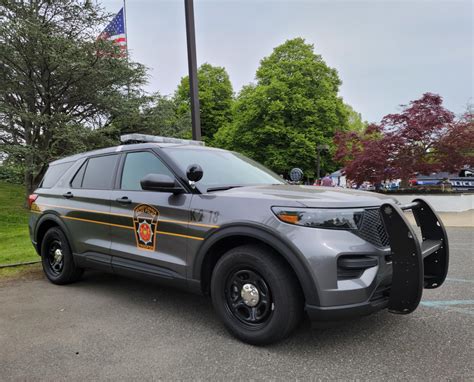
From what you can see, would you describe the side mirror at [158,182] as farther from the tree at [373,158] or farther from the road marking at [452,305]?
the tree at [373,158]

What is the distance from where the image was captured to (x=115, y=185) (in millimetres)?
4410

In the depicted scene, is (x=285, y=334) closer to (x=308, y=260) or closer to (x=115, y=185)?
(x=308, y=260)

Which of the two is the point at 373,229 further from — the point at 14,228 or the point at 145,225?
the point at 14,228

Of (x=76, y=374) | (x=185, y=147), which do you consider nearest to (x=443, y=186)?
(x=185, y=147)

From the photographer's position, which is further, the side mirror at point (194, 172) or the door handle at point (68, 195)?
the door handle at point (68, 195)

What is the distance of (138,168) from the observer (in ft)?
13.9

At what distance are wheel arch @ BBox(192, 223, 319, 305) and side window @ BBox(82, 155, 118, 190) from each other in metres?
1.68

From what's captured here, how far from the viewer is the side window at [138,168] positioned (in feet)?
13.2

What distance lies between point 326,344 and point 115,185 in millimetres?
2753

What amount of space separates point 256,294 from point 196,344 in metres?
0.68

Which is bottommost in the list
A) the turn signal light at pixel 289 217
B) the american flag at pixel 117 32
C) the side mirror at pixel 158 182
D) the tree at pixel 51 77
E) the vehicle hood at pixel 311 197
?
the turn signal light at pixel 289 217

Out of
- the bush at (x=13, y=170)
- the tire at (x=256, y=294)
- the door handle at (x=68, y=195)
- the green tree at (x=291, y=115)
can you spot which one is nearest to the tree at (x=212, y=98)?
the green tree at (x=291, y=115)

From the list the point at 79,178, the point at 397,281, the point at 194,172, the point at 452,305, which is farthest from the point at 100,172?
the point at 452,305

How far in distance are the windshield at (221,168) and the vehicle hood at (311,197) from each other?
1.05 feet
